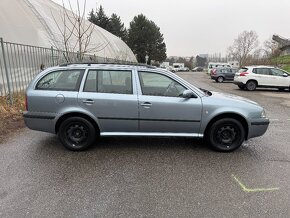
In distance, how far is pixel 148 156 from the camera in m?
4.92

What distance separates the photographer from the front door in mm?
4961

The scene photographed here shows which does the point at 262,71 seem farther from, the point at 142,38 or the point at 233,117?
the point at 142,38

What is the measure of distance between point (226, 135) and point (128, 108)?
1922 millimetres

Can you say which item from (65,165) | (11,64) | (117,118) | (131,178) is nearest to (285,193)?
(131,178)

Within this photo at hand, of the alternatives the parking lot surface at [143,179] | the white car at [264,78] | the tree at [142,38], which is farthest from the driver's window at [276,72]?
the tree at [142,38]

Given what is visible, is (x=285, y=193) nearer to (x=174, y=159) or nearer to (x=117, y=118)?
(x=174, y=159)

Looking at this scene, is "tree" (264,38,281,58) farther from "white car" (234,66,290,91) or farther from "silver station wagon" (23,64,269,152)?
"silver station wagon" (23,64,269,152)

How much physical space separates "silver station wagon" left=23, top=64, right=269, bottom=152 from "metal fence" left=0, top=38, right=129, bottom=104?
13.3 ft

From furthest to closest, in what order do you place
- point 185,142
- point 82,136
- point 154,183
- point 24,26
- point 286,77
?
point 286,77 → point 24,26 → point 185,142 → point 82,136 → point 154,183

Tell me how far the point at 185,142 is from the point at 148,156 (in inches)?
45.3

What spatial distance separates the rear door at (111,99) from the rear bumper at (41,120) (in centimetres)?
65

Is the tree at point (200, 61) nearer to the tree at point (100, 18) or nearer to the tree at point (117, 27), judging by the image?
the tree at point (117, 27)

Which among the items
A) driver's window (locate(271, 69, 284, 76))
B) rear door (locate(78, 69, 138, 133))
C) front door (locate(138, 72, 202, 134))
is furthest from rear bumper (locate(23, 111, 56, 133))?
driver's window (locate(271, 69, 284, 76))

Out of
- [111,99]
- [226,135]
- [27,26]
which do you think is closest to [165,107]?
[111,99]
